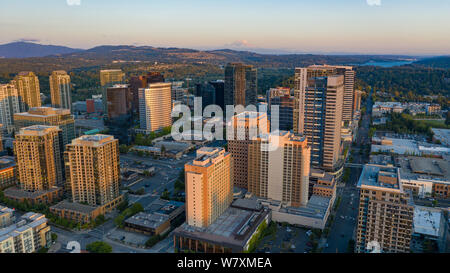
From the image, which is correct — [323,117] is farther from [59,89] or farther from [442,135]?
[59,89]

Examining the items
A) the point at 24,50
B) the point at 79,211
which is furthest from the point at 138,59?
the point at 79,211

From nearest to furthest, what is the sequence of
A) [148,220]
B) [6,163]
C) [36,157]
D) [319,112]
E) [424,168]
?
[148,220] < [36,157] < [319,112] < [6,163] < [424,168]

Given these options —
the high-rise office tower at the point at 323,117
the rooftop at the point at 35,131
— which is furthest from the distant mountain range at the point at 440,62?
the rooftop at the point at 35,131

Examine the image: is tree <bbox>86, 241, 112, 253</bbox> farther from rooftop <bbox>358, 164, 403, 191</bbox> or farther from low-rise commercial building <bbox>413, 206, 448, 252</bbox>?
low-rise commercial building <bbox>413, 206, 448, 252</bbox>

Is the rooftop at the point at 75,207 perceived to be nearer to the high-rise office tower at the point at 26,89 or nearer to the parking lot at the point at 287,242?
the parking lot at the point at 287,242
